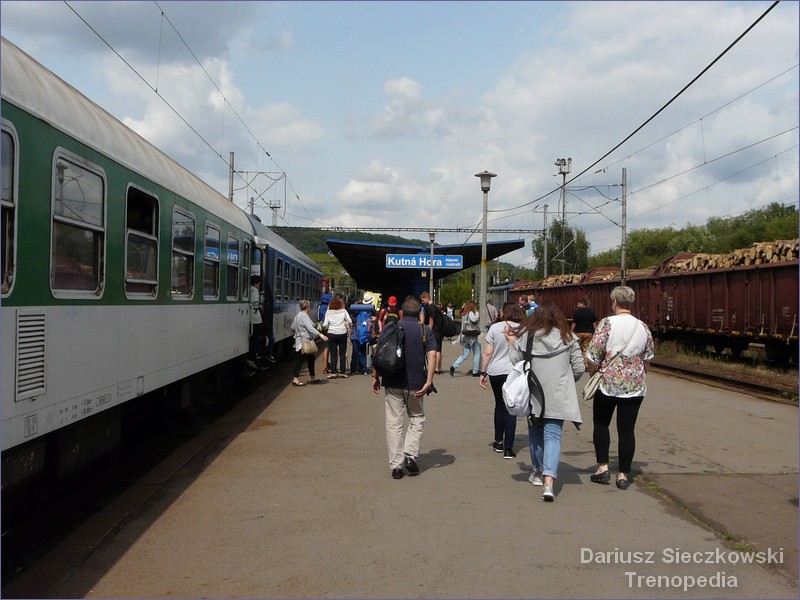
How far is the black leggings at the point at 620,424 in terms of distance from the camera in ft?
22.1

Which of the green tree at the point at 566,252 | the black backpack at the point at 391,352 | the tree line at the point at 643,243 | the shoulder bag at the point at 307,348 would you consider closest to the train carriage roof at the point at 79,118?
the black backpack at the point at 391,352

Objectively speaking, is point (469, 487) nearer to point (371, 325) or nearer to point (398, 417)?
point (398, 417)

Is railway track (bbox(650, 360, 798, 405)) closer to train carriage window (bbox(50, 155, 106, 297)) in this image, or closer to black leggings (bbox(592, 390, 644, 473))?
black leggings (bbox(592, 390, 644, 473))

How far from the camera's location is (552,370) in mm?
6461

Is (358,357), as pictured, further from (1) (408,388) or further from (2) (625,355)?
(2) (625,355)

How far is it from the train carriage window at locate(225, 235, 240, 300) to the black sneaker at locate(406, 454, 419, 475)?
476 cm

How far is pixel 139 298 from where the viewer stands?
672 cm

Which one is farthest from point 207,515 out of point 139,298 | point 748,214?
point 748,214

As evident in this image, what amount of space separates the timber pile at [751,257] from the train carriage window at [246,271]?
35.7 ft

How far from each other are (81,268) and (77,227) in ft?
0.95

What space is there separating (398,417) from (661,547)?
109 inches

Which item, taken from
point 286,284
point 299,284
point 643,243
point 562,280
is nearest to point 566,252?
point 643,243

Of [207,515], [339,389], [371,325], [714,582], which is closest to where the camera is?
[714,582]

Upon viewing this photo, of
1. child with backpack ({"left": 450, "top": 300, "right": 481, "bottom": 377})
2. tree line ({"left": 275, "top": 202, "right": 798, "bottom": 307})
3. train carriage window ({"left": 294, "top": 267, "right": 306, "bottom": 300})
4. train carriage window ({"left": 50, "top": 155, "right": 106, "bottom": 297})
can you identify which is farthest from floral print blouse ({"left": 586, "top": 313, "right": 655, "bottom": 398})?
tree line ({"left": 275, "top": 202, "right": 798, "bottom": 307})
